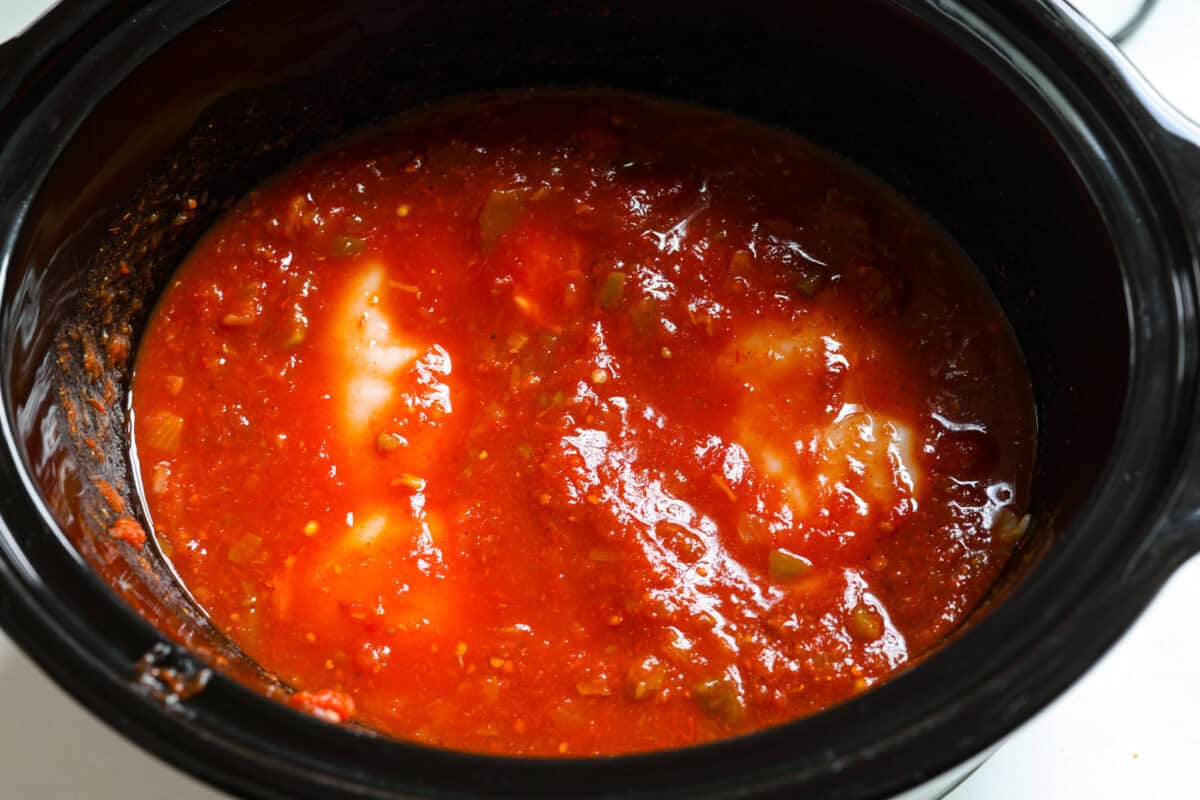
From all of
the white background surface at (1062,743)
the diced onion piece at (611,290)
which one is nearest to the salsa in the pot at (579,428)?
the diced onion piece at (611,290)

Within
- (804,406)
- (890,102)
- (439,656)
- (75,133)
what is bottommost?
(439,656)

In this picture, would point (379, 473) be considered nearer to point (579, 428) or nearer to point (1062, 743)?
point (579, 428)

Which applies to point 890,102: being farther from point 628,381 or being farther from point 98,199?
point 98,199

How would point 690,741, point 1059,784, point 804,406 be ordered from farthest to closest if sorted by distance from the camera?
point 804,406, point 1059,784, point 690,741

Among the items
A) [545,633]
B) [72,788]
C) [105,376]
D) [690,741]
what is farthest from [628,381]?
[72,788]

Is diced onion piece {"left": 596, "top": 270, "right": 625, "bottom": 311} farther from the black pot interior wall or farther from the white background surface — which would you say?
the white background surface

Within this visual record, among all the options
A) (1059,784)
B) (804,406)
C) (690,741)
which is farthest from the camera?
(804,406)

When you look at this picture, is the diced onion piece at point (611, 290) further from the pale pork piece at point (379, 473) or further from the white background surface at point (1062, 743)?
the white background surface at point (1062, 743)

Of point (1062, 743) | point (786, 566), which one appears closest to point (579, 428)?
point (786, 566)
